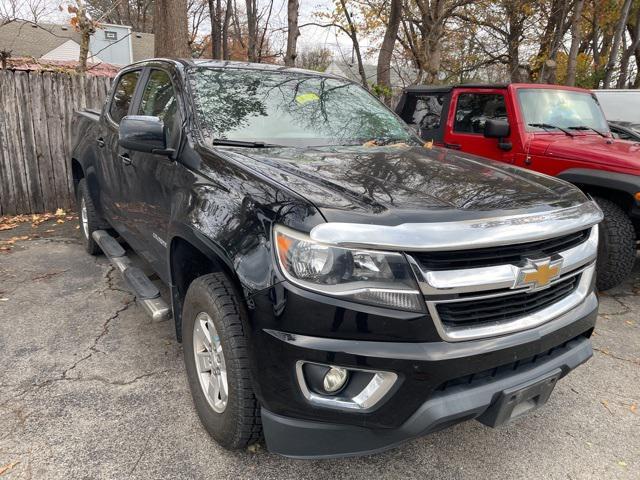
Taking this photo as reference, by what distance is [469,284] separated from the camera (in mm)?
1770

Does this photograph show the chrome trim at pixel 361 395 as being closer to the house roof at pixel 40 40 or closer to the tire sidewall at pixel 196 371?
the tire sidewall at pixel 196 371

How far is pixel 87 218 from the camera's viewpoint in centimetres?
480

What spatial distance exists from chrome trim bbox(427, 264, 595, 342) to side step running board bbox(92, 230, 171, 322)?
5.51 feet

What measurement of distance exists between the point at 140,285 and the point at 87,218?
6.79 feet

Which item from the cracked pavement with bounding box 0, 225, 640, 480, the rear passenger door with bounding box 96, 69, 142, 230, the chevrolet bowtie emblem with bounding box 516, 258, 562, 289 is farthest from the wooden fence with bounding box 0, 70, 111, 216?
the chevrolet bowtie emblem with bounding box 516, 258, 562, 289

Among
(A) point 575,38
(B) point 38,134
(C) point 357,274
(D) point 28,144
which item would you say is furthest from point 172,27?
(A) point 575,38

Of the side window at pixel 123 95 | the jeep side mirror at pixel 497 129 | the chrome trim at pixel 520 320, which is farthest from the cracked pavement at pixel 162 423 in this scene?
the jeep side mirror at pixel 497 129

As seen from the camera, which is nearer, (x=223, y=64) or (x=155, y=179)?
(x=155, y=179)

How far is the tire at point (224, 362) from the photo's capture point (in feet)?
6.66

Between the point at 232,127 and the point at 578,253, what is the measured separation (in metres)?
1.91

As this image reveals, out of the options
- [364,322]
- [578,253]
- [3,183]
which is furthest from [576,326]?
[3,183]

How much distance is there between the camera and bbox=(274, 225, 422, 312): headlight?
1714 millimetres

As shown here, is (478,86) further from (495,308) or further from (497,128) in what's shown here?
(495,308)

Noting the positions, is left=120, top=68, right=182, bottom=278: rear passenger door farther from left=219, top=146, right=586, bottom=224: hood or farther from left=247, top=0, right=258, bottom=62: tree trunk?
left=247, top=0, right=258, bottom=62: tree trunk
